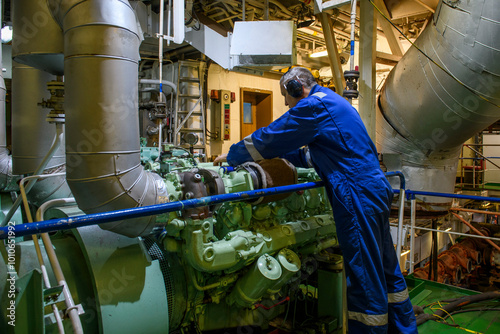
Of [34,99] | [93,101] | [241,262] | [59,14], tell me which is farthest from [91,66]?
[34,99]

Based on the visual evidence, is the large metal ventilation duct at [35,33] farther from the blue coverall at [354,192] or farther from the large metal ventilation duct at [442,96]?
the large metal ventilation duct at [442,96]

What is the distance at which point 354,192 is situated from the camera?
1.74 metres

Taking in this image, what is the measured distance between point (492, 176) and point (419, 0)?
6648 millimetres

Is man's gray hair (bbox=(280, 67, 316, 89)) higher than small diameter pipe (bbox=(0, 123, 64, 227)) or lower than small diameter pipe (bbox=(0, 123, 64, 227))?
higher

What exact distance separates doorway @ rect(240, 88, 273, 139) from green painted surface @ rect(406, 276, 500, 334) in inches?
204

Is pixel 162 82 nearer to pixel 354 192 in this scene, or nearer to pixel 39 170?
pixel 39 170

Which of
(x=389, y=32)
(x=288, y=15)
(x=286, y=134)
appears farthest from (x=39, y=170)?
(x=288, y=15)

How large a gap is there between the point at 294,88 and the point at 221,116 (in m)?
4.93

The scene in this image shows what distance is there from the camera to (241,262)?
5.89 ft

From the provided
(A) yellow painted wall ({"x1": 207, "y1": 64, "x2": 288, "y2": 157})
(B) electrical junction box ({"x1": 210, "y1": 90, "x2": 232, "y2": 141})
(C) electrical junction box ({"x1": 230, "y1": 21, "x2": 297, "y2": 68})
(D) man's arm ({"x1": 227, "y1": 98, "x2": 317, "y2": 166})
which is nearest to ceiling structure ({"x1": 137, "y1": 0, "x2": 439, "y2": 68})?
(C) electrical junction box ({"x1": 230, "y1": 21, "x2": 297, "y2": 68})

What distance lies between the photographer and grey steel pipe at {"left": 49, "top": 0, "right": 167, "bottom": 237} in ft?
4.77

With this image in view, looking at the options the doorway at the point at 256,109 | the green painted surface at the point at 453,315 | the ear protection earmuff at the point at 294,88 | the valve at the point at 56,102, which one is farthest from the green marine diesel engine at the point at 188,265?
the doorway at the point at 256,109

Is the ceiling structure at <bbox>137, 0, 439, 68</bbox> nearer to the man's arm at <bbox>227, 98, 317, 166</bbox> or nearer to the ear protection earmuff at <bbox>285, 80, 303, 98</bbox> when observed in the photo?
the ear protection earmuff at <bbox>285, 80, 303, 98</bbox>

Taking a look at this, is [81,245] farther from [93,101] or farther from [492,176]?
[492,176]
